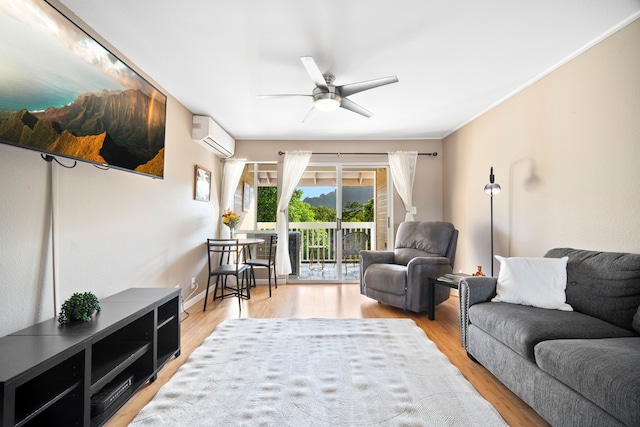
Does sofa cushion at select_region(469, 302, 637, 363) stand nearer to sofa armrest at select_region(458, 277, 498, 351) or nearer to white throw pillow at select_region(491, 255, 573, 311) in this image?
white throw pillow at select_region(491, 255, 573, 311)

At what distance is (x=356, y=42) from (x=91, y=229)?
2296 millimetres

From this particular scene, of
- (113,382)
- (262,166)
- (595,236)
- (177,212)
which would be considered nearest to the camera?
(113,382)

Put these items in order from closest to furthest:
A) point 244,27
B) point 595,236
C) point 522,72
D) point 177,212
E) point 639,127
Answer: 1. point 639,127
2. point 244,27
3. point 595,236
4. point 522,72
5. point 177,212

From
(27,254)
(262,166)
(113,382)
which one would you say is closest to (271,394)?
(113,382)

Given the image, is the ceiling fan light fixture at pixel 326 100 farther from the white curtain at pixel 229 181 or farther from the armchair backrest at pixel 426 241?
the white curtain at pixel 229 181

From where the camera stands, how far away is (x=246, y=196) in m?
4.95

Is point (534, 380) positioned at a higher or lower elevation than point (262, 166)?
lower

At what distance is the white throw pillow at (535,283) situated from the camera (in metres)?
1.95

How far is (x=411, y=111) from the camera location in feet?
11.8

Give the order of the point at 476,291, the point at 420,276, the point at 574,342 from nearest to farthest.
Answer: the point at 574,342, the point at 476,291, the point at 420,276

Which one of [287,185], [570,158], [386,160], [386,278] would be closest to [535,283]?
[570,158]

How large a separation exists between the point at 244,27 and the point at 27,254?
6.14ft

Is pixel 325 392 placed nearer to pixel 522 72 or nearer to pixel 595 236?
pixel 595 236

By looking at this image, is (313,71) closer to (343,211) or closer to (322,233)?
(343,211)
